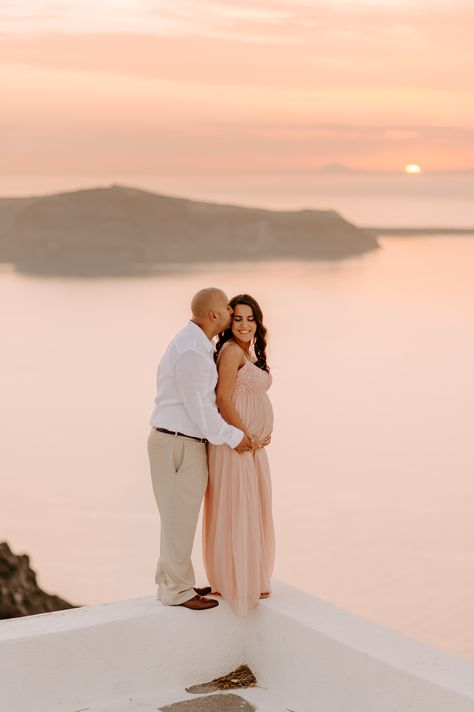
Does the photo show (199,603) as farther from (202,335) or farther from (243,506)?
(202,335)

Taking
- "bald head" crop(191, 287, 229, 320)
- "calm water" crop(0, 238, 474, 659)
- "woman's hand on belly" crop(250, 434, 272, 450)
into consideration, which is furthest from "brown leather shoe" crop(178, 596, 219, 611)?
"calm water" crop(0, 238, 474, 659)

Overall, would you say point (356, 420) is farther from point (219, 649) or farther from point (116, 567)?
point (219, 649)

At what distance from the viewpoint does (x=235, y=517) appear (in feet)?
13.2

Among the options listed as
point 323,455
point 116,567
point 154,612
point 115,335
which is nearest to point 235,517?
point 154,612

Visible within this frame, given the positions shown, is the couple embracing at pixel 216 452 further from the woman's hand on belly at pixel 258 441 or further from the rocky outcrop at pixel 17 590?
the rocky outcrop at pixel 17 590

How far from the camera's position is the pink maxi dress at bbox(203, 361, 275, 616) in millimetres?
3984

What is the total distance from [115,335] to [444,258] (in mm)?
50753

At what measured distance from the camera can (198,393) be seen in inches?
149

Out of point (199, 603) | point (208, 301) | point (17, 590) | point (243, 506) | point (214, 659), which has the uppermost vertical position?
point (208, 301)

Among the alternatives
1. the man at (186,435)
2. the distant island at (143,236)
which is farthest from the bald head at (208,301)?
the distant island at (143,236)

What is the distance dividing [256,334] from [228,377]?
18cm

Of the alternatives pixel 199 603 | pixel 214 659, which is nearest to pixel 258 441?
pixel 199 603

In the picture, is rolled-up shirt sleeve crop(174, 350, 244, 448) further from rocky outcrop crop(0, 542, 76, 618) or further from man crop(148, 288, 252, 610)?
rocky outcrop crop(0, 542, 76, 618)

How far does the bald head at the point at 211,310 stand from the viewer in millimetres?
3859
